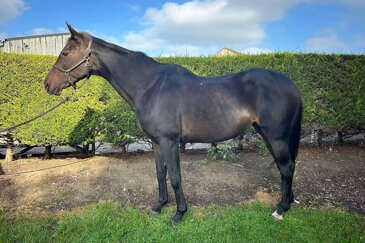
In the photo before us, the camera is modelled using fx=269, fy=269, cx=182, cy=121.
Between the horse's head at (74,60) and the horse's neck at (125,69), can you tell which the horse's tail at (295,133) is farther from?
the horse's head at (74,60)

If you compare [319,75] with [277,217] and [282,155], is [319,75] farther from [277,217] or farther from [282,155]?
[277,217]

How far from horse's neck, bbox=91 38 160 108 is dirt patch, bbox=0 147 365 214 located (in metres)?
1.92

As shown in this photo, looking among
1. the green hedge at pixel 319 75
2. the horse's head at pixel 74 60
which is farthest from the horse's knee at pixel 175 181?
the green hedge at pixel 319 75

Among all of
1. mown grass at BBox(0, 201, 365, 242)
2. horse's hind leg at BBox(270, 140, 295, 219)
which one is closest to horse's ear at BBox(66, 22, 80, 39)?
mown grass at BBox(0, 201, 365, 242)

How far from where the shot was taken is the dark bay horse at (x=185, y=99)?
3527 mm

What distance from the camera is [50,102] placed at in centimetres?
618

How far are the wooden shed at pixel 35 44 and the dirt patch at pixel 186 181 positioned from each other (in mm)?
9067

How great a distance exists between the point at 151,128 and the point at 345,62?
5719mm

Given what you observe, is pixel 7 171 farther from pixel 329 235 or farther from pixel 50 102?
pixel 329 235

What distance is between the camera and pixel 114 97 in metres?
6.28

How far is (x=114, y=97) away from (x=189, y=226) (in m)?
3.69

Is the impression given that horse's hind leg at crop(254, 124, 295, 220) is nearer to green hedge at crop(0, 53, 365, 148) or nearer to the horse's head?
the horse's head

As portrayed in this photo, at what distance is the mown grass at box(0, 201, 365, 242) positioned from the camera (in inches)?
134

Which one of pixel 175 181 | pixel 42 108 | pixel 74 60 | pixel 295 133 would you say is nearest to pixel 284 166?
pixel 295 133
